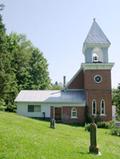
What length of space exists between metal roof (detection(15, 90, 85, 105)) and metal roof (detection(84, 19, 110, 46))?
24.8 feet

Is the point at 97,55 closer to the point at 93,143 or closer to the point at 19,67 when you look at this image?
the point at 19,67

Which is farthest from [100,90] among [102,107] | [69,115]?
[69,115]

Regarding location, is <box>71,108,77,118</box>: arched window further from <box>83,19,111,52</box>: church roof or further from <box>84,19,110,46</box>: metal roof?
<box>84,19,110,46</box>: metal roof

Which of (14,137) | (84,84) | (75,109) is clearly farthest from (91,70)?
(14,137)

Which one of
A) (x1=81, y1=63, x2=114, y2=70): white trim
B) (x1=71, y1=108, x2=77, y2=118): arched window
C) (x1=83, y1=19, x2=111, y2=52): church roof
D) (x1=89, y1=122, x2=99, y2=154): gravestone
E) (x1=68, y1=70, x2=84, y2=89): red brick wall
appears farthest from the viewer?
(x1=68, y1=70, x2=84, y2=89): red brick wall

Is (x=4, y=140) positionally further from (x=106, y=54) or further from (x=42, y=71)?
(x=42, y=71)

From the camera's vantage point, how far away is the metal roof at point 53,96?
50703 mm

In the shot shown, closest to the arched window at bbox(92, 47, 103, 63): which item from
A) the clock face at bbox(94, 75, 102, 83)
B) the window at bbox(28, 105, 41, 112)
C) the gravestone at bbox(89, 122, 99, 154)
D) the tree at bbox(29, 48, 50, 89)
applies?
the clock face at bbox(94, 75, 102, 83)

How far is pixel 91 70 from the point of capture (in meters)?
50.3

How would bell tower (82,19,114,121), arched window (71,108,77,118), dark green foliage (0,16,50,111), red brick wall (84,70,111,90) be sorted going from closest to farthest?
dark green foliage (0,16,50,111) < bell tower (82,19,114,121) < red brick wall (84,70,111,90) < arched window (71,108,77,118)

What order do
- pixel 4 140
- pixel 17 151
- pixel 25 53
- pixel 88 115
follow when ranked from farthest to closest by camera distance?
pixel 25 53, pixel 88 115, pixel 4 140, pixel 17 151

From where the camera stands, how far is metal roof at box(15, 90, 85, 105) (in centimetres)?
5070

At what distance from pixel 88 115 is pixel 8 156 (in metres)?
37.6

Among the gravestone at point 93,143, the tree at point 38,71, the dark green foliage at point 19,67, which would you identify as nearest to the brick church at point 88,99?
the dark green foliage at point 19,67
